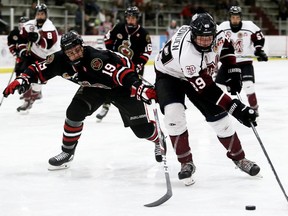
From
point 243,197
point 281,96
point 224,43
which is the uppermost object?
point 224,43

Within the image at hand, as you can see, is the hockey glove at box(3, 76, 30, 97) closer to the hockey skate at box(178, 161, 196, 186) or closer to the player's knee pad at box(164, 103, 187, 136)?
the player's knee pad at box(164, 103, 187, 136)

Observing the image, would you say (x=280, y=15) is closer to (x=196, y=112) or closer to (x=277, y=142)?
(x=196, y=112)

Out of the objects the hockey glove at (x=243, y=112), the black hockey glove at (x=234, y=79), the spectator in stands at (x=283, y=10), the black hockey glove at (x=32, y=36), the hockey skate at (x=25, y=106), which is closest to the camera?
the hockey glove at (x=243, y=112)

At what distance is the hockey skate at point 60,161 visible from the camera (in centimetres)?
437

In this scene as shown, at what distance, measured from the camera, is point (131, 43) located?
6.73 m

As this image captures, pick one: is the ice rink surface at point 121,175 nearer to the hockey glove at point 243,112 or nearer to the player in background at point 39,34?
the hockey glove at point 243,112

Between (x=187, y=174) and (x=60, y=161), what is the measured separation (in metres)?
0.94

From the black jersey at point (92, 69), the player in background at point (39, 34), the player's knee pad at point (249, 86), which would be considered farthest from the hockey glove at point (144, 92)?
the player in background at point (39, 34)

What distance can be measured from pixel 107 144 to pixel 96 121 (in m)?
1.34

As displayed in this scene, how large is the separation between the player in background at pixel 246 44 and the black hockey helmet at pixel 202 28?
3.17m

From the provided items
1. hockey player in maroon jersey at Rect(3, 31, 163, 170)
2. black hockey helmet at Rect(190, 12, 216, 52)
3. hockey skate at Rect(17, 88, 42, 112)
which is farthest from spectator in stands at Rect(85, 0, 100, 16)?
black hockey helmet at Rect(190, 12, 216, 52)

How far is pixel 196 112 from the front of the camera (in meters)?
7.50

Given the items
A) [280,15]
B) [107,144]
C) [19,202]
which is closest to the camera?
[19,202]

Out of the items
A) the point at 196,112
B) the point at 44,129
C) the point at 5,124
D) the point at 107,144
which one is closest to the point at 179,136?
the point at 107,144
